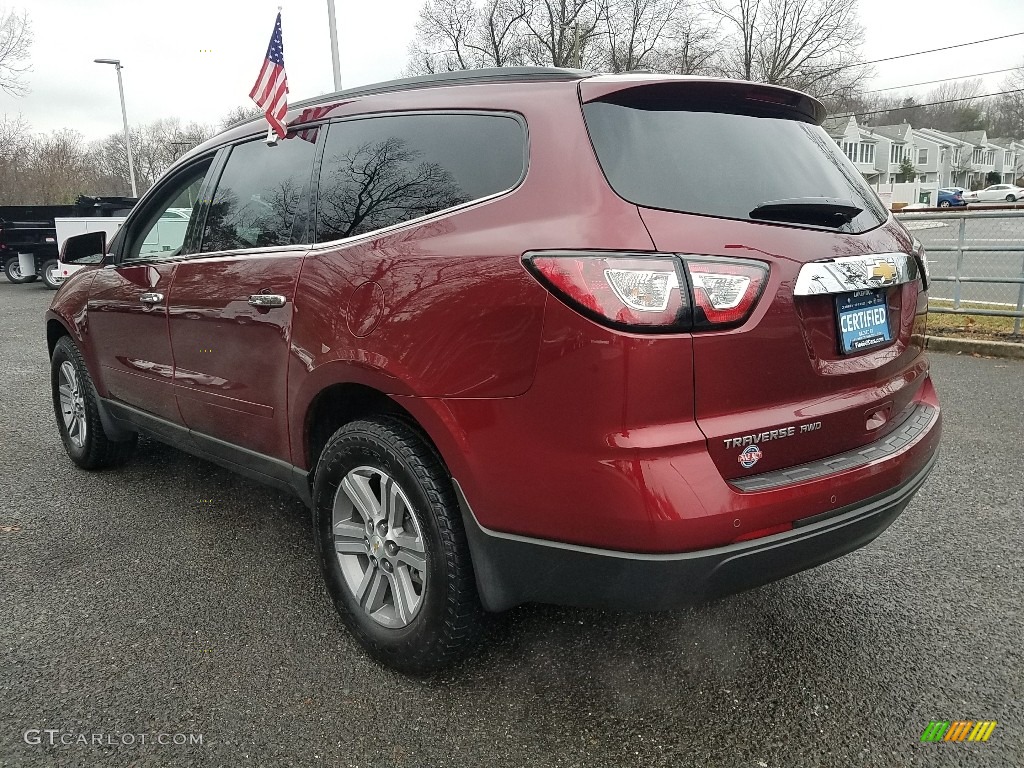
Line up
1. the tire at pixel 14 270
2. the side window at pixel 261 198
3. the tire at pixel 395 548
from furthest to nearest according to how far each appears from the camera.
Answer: the tire at pixel 14 270 < the side window at pixel 261 198 < the tire at pixel 395 548

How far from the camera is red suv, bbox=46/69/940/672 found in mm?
1817

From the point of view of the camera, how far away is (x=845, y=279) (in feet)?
6.70

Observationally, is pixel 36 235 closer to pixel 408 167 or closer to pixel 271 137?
pixel 271 137

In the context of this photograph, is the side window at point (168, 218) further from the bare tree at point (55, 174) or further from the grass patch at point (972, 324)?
the bare tree at point (55, 174)

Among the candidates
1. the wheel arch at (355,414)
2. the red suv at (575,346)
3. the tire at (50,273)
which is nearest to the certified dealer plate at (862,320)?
the red suv at (575,346)

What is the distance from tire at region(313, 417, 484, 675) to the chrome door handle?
543 millimetres

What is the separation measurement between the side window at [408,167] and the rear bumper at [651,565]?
93cm

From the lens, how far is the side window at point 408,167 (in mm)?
2189

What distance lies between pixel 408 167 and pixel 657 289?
1041 mm

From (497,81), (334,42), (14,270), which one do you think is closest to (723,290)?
(497,81)

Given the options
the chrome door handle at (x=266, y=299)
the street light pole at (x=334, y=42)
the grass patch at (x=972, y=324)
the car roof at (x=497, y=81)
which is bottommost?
the grass patch at (x=972, y=324)

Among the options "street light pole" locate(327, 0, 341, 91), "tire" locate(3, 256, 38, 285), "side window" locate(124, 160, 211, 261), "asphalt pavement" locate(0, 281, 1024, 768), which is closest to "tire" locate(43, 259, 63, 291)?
"tire" locate(3, 256, 38, 285)

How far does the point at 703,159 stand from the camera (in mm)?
2057

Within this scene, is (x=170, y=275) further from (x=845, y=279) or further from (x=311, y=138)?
(x=845, y=279)
